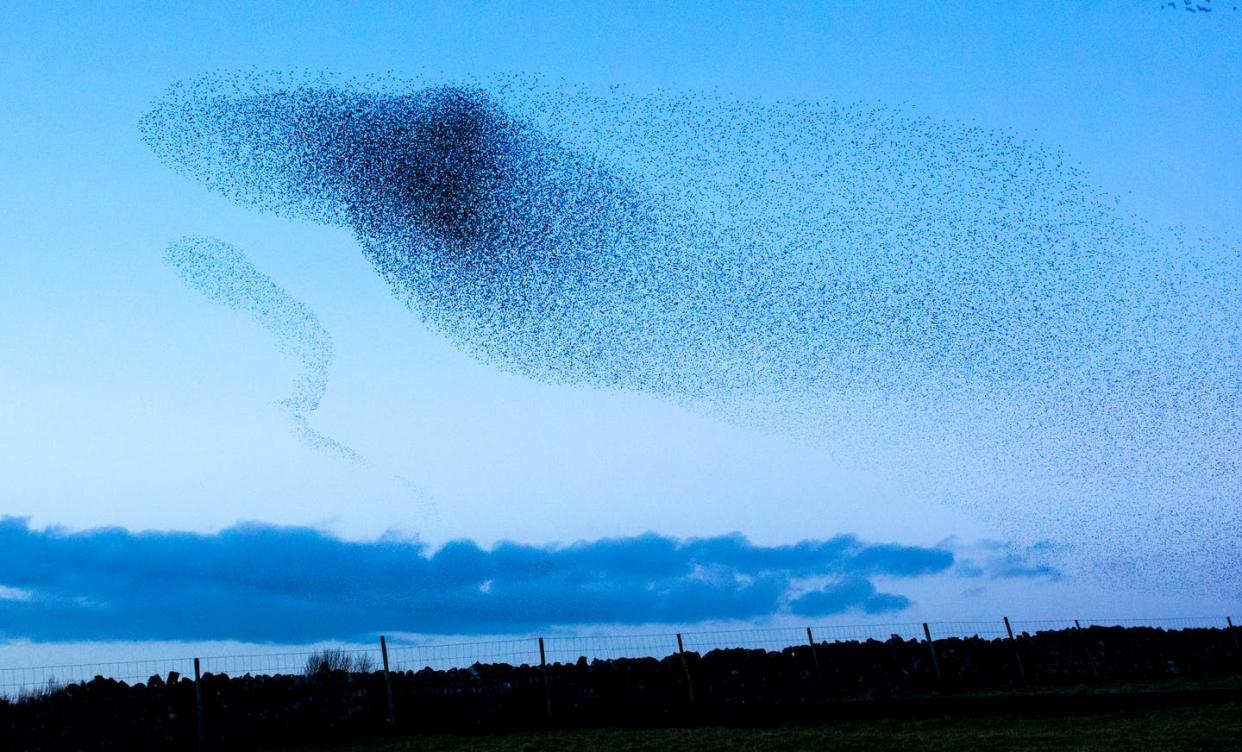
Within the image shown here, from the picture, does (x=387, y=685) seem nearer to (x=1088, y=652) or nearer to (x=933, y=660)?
(x=933, y=660)

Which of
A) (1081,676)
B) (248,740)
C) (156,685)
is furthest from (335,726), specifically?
(1081,676)

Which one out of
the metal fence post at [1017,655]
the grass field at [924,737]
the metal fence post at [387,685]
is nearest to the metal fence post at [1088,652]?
the metal fence post at [1017,655]

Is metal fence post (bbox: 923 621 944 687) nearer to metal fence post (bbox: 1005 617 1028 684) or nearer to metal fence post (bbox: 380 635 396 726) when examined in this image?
metal fence post (bbox: 1005 617 1028 684)

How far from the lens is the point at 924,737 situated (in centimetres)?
1484

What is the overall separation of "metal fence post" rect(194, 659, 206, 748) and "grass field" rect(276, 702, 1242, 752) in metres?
2.14

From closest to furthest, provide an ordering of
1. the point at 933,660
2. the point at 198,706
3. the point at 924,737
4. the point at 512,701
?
the point at 924,737, the point at 198,706, the point at 512,701, the point at 933,660

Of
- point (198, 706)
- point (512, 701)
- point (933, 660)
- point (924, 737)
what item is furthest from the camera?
point (933, 660)

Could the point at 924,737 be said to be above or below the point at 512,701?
below

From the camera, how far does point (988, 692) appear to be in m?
25.9

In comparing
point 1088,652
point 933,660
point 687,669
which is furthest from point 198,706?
point 1088,652

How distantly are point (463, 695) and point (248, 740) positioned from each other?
405 centimetres

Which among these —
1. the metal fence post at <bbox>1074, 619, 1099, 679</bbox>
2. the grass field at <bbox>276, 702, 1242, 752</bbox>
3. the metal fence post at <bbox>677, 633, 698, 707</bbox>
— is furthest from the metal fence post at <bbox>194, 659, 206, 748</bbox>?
the metal fence post at <bbox>1074, 619, 1099, 679</bbox>

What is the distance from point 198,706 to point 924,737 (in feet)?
41.1

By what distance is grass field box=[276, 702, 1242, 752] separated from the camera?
13656mm
